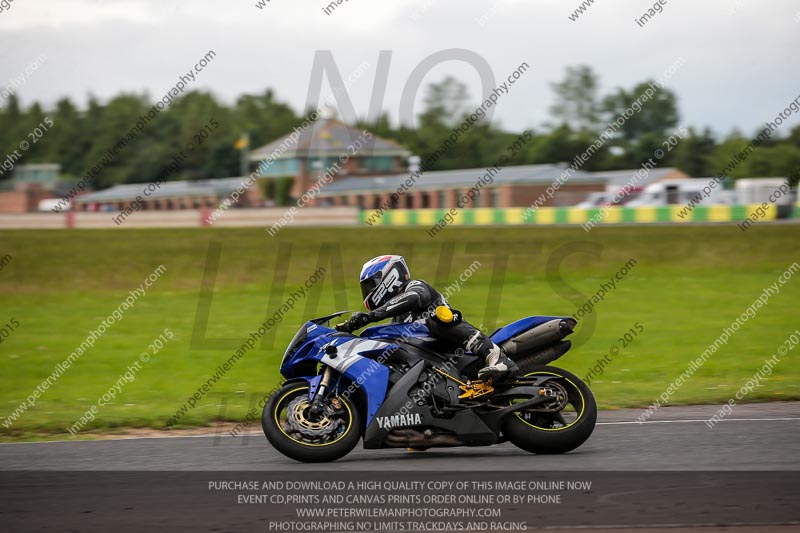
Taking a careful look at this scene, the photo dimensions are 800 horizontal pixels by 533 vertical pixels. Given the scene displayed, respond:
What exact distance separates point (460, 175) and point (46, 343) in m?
60.5

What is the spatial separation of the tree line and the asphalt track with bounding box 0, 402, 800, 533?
80.2 m

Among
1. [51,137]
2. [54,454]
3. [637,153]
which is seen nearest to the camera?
[54,454]

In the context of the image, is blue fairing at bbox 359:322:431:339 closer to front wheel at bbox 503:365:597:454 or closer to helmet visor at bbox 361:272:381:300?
helmet visor at bbox 361:272:381:300

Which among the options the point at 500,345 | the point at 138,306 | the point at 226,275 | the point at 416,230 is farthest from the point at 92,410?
the point at 416,230

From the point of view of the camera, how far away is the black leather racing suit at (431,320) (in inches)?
322

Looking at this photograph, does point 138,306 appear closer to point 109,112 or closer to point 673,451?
point 673,451

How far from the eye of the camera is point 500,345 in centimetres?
848

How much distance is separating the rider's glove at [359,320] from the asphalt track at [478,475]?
3.76 feet

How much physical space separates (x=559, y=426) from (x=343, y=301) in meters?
13.3

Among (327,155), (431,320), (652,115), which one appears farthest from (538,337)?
(652,115)

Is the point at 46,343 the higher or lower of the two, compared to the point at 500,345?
lower

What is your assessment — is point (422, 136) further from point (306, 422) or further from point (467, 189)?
point (306, 422)

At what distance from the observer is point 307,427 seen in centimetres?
801

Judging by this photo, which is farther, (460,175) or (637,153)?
(637,153)
